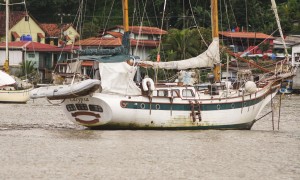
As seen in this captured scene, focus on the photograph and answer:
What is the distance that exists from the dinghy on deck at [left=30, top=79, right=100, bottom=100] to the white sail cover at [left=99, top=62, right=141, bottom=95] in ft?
4.09

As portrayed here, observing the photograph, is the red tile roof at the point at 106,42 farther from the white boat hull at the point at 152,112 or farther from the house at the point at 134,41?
the white boat hull at the point at 152,112

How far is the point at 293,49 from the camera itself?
100 metres

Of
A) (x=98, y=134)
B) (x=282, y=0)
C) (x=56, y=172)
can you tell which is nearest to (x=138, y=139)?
(x=98, y=134)

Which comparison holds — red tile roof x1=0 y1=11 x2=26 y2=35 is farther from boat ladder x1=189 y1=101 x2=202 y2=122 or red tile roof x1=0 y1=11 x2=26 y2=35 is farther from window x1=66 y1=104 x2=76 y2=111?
boat ladder x1=189 y1=101 x2=202 y2=122

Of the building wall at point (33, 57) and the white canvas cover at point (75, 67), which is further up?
the white canvas cover at point (75, 67)

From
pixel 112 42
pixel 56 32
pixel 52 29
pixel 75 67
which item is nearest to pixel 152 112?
pixel 75 67

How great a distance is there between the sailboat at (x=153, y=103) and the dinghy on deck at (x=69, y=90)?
0.59m

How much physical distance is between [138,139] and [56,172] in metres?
10.6

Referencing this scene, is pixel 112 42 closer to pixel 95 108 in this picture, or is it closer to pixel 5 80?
pixel 5 80

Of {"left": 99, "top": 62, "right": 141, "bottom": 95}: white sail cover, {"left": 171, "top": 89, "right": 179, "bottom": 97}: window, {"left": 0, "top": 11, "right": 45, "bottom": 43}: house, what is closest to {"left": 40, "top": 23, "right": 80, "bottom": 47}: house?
{"left": 0, "top": 11, "right": 45, "bottom": 43}: house

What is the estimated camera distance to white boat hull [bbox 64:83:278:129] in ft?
126

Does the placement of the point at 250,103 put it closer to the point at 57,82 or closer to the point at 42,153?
the point at 57,82

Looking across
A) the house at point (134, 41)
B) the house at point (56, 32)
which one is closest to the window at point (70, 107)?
the house at point (134, 41)

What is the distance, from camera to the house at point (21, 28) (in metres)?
124
